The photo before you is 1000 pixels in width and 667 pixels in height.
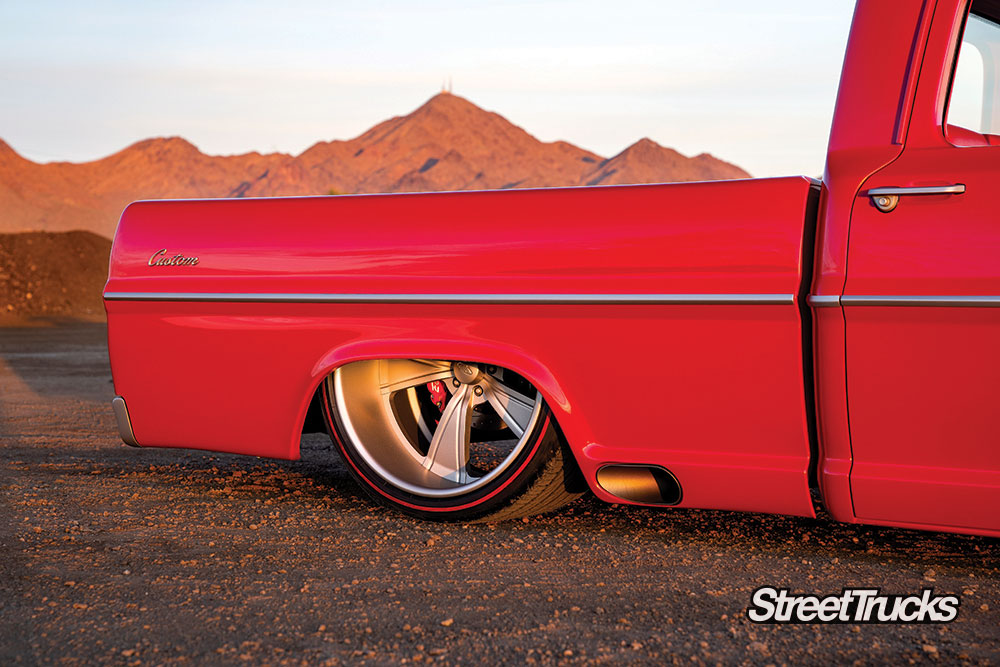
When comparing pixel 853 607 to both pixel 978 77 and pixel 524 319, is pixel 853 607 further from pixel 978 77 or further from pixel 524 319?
pixel 978 77

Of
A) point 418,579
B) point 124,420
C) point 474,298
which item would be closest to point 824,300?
point 474,298

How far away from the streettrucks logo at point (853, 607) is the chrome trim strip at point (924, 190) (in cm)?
114

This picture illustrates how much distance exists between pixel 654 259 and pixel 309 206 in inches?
54.3

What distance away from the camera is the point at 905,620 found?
2.72 m

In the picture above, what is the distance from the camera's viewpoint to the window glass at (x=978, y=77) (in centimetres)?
302

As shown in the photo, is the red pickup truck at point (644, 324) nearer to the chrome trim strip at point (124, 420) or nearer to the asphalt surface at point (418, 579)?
the chrome trim strip at point (124, 420)

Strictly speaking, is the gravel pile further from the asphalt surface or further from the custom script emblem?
the asphalt surface

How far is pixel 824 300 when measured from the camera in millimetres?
2887

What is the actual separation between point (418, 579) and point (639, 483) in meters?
0.81

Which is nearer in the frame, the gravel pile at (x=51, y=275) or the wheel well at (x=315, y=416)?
the wheel well at (x=315, y=416)

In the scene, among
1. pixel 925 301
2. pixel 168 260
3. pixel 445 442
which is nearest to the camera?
pixel 925 301

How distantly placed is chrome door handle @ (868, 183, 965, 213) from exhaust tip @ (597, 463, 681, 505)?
41.8 inches

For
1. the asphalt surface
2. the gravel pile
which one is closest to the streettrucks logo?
the asphalt surface

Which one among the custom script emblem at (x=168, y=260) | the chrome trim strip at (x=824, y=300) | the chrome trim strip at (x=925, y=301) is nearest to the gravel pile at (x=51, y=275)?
the custom script emblem at (x=168, y=260)
